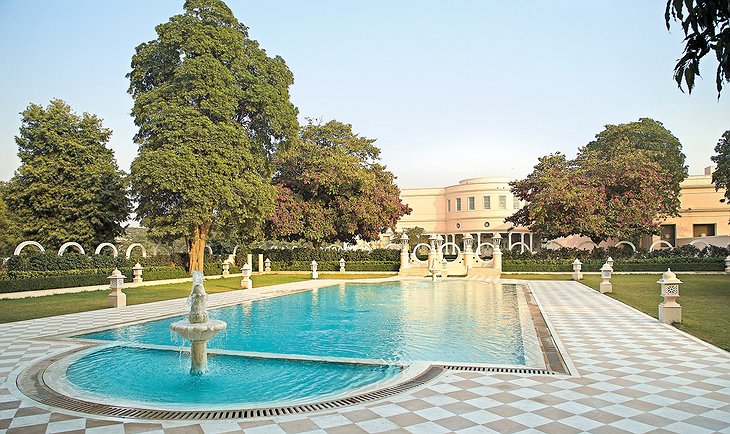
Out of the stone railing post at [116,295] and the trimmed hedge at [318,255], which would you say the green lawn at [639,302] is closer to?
the stone railing post at [116,295]

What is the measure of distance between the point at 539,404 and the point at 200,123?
2139cm

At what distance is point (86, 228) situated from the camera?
2600 centimetres

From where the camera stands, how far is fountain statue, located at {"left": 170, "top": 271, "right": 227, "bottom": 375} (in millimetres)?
7094

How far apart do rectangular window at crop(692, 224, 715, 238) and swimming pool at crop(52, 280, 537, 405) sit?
3371 centimetres

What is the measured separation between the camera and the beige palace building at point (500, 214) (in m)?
41.9

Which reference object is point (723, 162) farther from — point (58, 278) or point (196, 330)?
point (58, 278)

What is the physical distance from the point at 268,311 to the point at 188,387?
839cm

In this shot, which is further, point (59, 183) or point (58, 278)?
point (59, 183)

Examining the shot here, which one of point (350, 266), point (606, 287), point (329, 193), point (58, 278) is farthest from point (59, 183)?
point (606, 287)

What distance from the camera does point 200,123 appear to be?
23500 millimetres

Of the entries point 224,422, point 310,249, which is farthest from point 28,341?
point 310,249

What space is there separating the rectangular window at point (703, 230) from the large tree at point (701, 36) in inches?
1847

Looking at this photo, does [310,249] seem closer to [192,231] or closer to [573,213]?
[192,231]

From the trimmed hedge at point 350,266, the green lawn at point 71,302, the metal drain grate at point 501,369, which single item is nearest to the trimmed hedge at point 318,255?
the trimmed hedge at point 350,266
